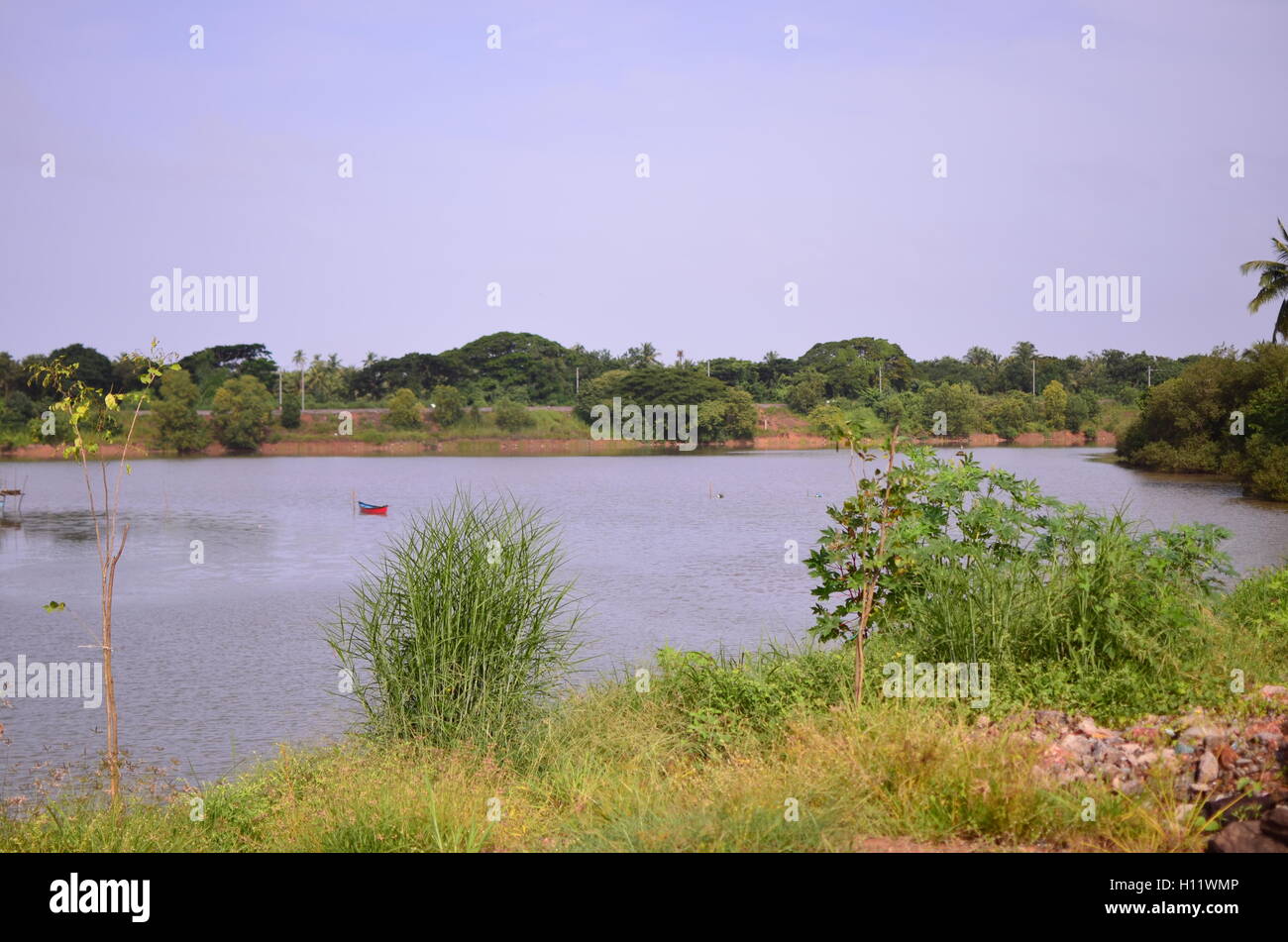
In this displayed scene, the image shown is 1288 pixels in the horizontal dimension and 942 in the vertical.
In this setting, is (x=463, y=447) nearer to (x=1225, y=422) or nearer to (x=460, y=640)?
(x=1225, y=422)

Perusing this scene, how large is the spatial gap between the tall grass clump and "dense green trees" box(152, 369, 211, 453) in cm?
10051

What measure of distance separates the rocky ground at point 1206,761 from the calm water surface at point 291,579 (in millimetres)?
4645

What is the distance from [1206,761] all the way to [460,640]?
5122mm

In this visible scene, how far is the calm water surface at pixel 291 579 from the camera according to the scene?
13008 mm

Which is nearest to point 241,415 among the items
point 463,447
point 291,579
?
point 463,447

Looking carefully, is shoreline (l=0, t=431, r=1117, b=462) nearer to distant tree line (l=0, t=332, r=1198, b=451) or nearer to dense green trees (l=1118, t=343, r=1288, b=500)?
distant tree line (l=0, t=332, r=1198, b=451)

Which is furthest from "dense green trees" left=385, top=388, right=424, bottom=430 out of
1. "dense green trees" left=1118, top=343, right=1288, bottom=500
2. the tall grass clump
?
the tall grass clump

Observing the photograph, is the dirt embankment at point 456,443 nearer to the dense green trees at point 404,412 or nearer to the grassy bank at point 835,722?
the dense green trees at point 404,412

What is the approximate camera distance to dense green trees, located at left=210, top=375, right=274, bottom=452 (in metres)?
104

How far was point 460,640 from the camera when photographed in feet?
28.0

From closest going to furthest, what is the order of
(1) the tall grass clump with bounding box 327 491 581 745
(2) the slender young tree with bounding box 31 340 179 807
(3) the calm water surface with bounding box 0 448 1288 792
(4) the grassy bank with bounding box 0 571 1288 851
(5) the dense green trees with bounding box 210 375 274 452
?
(4) the grassy bank with bounding box 0 571 1288 851, (2) the slender young tree with bounding box 31 340 179 807, (1) the tall grass clump with bounding box 327 491 581 745, (3) the calm water surface with bounding box 0 448 1288 792, (5) the dense green trees with bounding box 210 375 274 452
